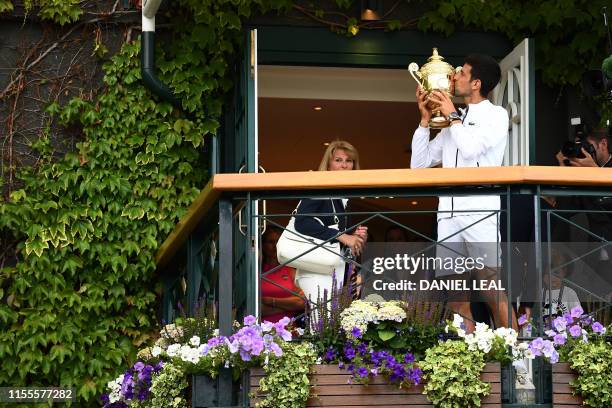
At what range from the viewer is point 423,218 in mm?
13094

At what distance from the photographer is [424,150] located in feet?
25.4

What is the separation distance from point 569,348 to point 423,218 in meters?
6.91

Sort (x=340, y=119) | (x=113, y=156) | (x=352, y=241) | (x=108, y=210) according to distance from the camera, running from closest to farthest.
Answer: (x=352, y=241), (x=108, y=210), (x=113, y=156), (x=340, y=119)

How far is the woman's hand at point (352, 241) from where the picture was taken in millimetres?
6636

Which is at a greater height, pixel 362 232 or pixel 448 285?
pixel 362 232

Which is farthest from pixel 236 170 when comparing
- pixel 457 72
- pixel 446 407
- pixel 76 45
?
pixel 446 407

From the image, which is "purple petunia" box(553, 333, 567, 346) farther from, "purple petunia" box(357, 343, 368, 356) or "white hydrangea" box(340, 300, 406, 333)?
"purple petunia" box(357, 343, 368, 356)

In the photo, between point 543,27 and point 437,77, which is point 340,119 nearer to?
point 543,27

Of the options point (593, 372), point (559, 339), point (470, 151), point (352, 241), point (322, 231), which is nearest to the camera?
point (593, 372)

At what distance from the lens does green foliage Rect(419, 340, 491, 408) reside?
19.9 feet

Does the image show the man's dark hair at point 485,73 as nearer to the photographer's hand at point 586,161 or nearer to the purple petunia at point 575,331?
the photographer's hand at point 586,161

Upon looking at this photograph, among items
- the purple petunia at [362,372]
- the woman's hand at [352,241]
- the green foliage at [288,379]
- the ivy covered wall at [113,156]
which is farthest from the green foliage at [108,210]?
the purple petunia at [362,372]

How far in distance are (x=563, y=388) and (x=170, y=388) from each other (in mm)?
1877

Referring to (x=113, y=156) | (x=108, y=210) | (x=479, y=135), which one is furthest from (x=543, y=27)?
(x=108, y=210)
